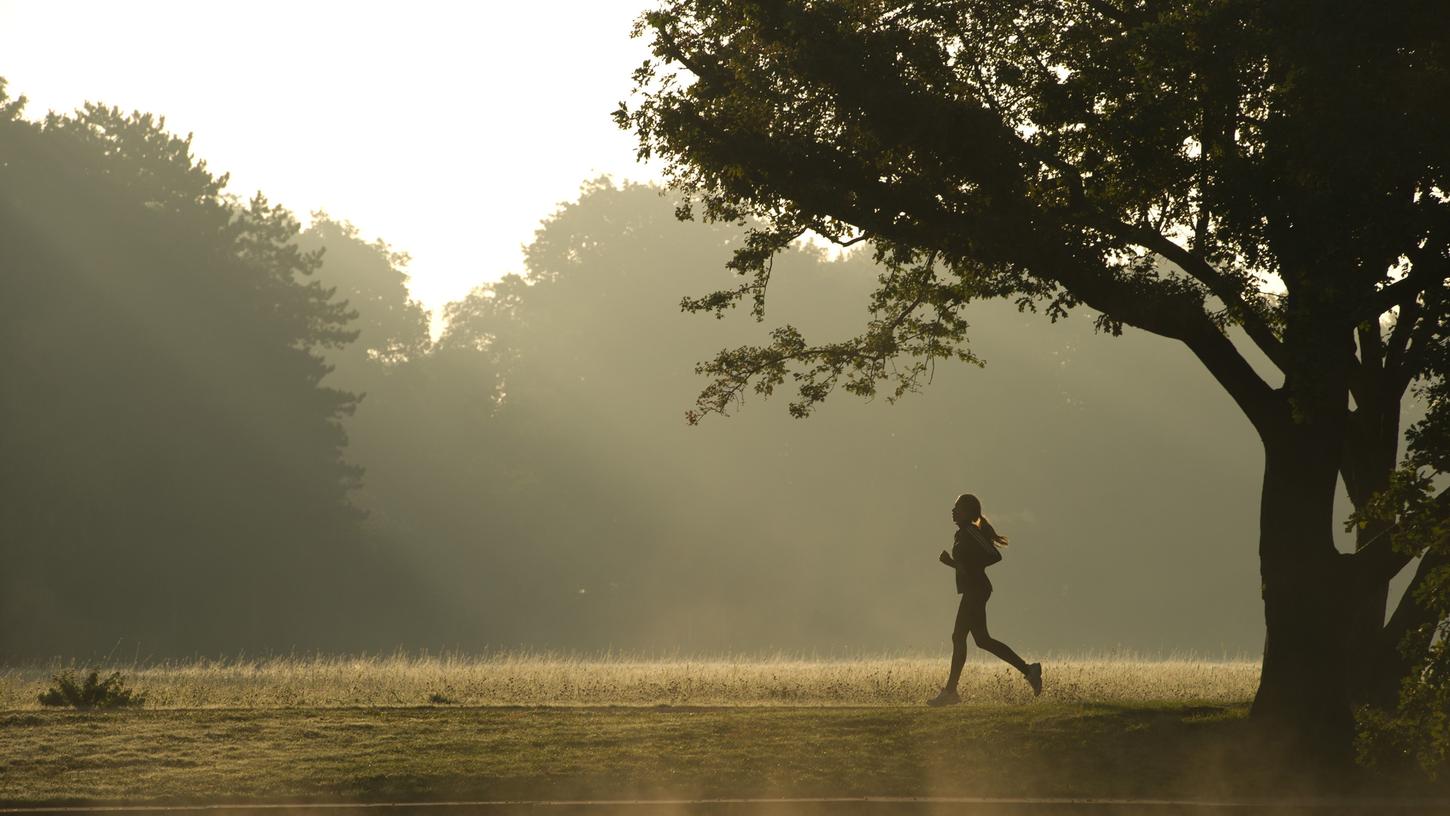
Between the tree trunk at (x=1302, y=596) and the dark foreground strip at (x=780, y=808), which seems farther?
the tree trunk at (x=1302, y=596)

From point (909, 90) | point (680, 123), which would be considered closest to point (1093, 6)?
point (909, 90)

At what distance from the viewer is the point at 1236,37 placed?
11.9 m

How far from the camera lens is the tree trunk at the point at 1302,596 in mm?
13164

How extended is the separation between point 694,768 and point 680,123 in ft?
18.0

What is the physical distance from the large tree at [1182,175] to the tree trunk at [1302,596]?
0.02 meters

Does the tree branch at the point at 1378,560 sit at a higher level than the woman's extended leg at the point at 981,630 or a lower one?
higher

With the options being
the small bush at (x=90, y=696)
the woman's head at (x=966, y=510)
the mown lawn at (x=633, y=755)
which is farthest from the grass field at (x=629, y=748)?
the woman's head at (x=966, y=510)

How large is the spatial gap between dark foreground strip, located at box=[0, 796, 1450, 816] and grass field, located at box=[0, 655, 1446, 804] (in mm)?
309

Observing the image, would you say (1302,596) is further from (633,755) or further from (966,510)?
(633,755)

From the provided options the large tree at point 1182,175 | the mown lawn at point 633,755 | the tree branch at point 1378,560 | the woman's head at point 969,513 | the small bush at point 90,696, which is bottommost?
the mown lawn at point 633,755

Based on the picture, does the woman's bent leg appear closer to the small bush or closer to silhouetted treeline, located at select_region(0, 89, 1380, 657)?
the small bush

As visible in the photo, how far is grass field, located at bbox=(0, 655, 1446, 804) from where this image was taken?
37.5 feet

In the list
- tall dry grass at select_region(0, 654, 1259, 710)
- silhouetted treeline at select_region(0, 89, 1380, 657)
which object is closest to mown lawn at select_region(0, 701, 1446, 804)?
tall dry grass at select_region(0, 654, 1259, 710)

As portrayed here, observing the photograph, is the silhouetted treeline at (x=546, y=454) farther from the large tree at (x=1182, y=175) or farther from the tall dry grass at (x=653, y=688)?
the large tree at (x=1182, y=175)
